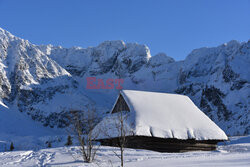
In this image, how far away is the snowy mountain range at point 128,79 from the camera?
100750mm

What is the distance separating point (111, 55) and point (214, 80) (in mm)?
67691

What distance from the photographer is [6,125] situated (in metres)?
76.1

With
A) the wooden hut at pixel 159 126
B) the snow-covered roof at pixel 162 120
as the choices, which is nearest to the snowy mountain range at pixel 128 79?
the snow-covered roof at pixel 162 120

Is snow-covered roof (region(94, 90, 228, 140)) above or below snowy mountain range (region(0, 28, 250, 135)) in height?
below

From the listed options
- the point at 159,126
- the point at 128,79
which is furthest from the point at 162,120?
the point at 128,79

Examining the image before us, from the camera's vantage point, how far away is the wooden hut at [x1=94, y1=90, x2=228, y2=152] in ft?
76.1

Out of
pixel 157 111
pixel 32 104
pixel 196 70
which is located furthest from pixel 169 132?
pixel 196 70

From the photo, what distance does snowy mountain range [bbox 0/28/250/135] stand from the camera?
101 meters

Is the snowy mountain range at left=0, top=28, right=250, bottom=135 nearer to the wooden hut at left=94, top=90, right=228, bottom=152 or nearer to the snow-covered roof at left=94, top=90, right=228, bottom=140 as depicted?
the snow-covered roof at left=94, top=90, right=228, bottom=140

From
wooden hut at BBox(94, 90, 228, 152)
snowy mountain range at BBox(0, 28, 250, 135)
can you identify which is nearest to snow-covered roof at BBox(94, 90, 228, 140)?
wooden hut at BBox(94, 90, 228, 152)

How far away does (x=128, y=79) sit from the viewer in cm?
14900

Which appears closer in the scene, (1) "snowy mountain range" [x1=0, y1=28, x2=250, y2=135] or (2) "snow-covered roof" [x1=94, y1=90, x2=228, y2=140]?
(2) "snow-covered roof" [x1=94, y1=90, x2=228, y2=140]

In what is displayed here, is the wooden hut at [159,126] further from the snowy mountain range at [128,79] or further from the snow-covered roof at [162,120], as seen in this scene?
the snowy mountain range at [128,79]

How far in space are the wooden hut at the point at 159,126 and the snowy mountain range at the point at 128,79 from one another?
58.7 m
